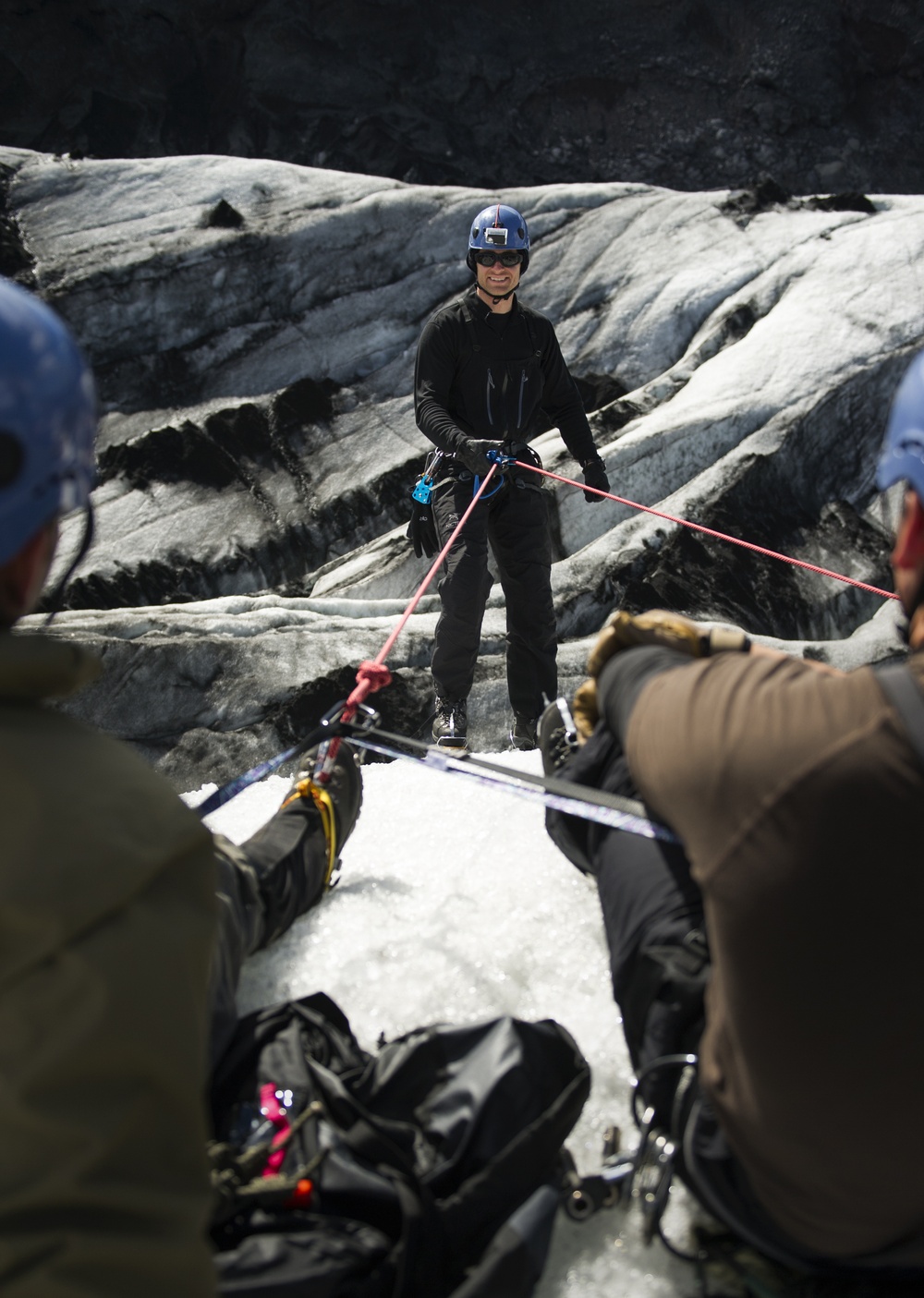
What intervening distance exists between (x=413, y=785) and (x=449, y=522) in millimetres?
2032

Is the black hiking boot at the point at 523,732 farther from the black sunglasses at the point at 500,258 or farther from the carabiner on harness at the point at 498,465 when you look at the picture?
the black sunglasses at the point at 500,258

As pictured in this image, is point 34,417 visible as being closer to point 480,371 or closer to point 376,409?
point 480,371

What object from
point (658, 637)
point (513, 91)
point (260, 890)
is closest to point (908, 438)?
point (658, 637)

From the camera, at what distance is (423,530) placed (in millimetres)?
5777

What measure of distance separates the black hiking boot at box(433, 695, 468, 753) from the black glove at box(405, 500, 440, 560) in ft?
3.33

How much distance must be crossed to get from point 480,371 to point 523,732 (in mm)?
2255

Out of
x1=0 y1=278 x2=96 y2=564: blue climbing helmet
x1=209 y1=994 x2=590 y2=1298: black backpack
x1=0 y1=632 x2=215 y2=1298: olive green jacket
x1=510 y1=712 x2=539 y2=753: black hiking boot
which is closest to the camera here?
x1=0 y1=632 x2=215 y2=1298: olive green jacket

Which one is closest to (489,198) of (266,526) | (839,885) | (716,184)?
(266,526)

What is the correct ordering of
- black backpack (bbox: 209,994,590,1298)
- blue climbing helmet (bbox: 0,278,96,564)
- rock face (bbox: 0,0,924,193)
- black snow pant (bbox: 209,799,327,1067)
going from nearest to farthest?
blue climbing helmet (bbox: 0,278,96,564) → black backpack (bbox: 209,994,590,1298) → black snow pant (bbox: 209,799,327,1067) → rock face (bbox: 0,0,924,193)

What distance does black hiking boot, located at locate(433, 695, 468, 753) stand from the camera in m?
5.39

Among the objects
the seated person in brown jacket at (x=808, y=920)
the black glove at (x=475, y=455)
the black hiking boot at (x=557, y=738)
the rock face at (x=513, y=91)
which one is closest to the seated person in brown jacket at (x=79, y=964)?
the seated person in brown jacket at (x=808, y=920)

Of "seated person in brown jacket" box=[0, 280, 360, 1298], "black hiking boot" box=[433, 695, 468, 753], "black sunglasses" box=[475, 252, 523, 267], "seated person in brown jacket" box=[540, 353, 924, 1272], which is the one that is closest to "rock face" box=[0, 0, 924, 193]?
"black sunglasses" box=[475, 252, 523, 267]

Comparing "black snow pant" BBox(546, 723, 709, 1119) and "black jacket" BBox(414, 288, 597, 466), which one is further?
"black jacket" BBox(414, 288, 597, 466)

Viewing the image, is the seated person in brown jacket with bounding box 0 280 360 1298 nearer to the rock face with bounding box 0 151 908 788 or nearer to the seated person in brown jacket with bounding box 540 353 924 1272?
the seated person in brown jacket with bounding box 540 353 924 1272
